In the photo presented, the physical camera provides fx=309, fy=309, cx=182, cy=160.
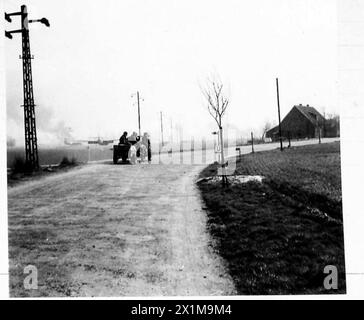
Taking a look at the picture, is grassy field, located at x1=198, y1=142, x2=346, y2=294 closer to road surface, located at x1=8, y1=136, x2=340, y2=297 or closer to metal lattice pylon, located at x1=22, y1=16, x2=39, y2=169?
road surface, located at x1=8, y1=136, x2=340, y2=297

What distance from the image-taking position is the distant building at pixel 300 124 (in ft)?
10.4

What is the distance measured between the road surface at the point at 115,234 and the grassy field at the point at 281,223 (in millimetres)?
165

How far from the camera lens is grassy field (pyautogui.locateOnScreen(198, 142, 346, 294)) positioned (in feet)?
8.11

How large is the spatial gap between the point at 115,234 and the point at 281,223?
4.99ft

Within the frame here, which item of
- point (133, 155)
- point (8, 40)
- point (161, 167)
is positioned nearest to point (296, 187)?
point (161, 167)

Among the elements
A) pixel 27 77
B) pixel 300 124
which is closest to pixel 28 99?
pixel 27 77

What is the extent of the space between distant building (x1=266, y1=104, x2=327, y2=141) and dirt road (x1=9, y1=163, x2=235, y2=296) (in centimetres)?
110

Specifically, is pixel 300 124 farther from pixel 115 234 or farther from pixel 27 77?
pixel 27 77

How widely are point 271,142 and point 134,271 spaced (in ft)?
6.51

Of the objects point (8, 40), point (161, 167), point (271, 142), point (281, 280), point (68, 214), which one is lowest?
point (281, 280)
